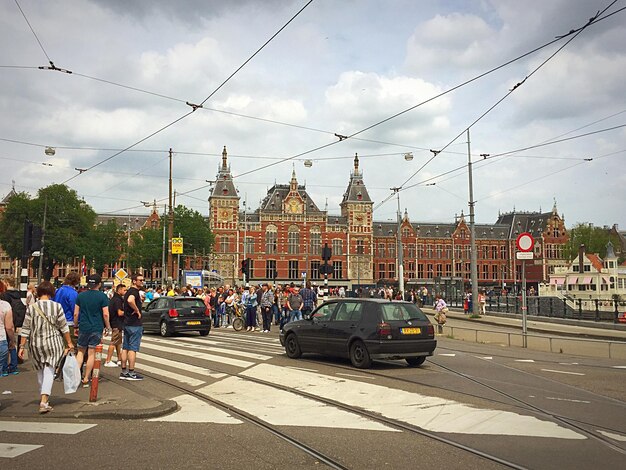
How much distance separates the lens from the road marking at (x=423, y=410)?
717cm

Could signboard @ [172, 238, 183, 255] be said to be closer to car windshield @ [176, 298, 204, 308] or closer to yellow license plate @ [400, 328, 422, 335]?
car windshield @ [176, 298, 204, 308]

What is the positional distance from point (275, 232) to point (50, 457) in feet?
300

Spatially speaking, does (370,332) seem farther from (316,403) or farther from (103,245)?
(103,245)

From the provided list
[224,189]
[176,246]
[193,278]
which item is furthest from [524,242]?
[224,189]

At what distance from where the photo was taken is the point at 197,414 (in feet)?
26.7

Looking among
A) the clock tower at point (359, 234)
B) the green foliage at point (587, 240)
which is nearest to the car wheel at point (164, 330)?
the clock tower at point (359, 234)

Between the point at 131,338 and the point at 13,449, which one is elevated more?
the point at 131,338

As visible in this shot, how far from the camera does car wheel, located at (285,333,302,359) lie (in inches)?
568

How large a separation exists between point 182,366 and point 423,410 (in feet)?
21.3

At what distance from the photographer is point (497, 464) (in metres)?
5.80

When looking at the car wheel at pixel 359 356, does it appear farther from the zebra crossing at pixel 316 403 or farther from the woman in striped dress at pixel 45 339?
the woman in striped dress at pixel 45 339

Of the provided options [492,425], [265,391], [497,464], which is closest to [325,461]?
[497,464]

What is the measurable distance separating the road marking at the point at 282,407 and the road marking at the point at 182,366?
101 centimetres

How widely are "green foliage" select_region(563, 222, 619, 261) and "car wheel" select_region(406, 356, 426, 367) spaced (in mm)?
95564
